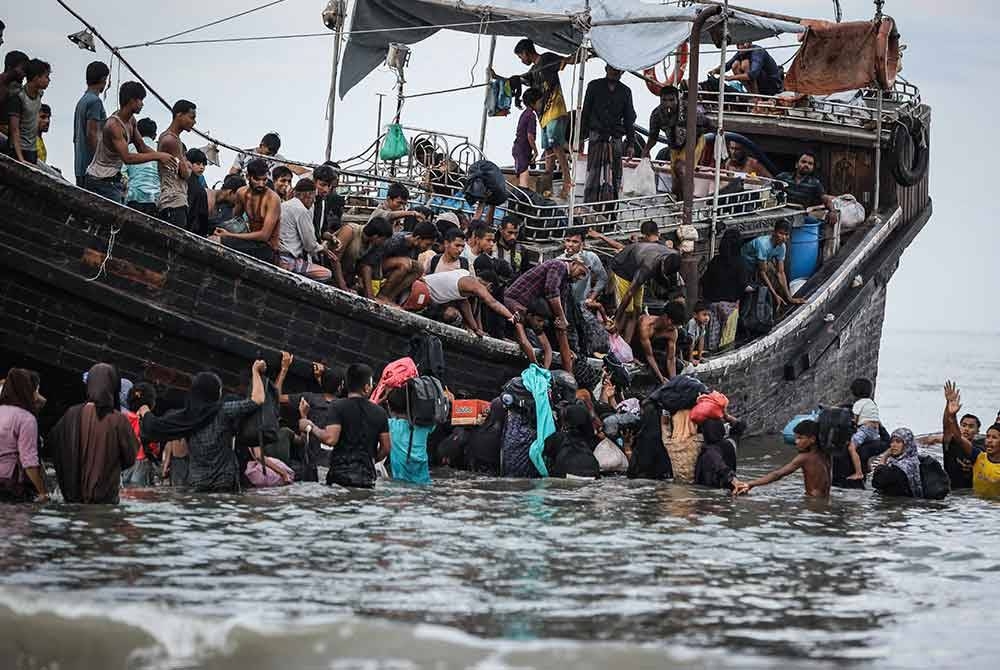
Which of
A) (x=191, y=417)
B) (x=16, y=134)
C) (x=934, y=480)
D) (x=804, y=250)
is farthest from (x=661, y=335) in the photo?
(x=16, y=134)

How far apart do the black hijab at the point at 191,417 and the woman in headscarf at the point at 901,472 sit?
17.4ft

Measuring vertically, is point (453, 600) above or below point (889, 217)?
Result: below

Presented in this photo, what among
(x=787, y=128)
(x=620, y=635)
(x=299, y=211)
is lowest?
(x=620, y=635)

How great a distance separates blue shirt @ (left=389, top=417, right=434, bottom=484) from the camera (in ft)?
40.0

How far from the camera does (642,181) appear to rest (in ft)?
56.9

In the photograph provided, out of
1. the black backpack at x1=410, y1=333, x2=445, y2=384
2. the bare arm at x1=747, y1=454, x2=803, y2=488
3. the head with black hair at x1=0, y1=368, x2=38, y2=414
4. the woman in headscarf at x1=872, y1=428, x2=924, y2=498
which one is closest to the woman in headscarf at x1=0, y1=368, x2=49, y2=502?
the head with black hair at x1=0, y1=368, x2=38, y2=414

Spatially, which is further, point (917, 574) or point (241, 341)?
point (241, 341)

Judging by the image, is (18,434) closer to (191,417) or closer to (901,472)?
(191,417)

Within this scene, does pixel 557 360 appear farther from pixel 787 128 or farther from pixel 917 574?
pixel 787 128

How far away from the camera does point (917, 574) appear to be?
9.45m

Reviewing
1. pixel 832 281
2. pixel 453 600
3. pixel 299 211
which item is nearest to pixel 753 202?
pixel 832 281

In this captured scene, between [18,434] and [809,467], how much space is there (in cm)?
582

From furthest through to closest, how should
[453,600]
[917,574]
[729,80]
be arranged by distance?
[729,80] < [917,574] < [453,600]

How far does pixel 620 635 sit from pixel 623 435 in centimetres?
608
